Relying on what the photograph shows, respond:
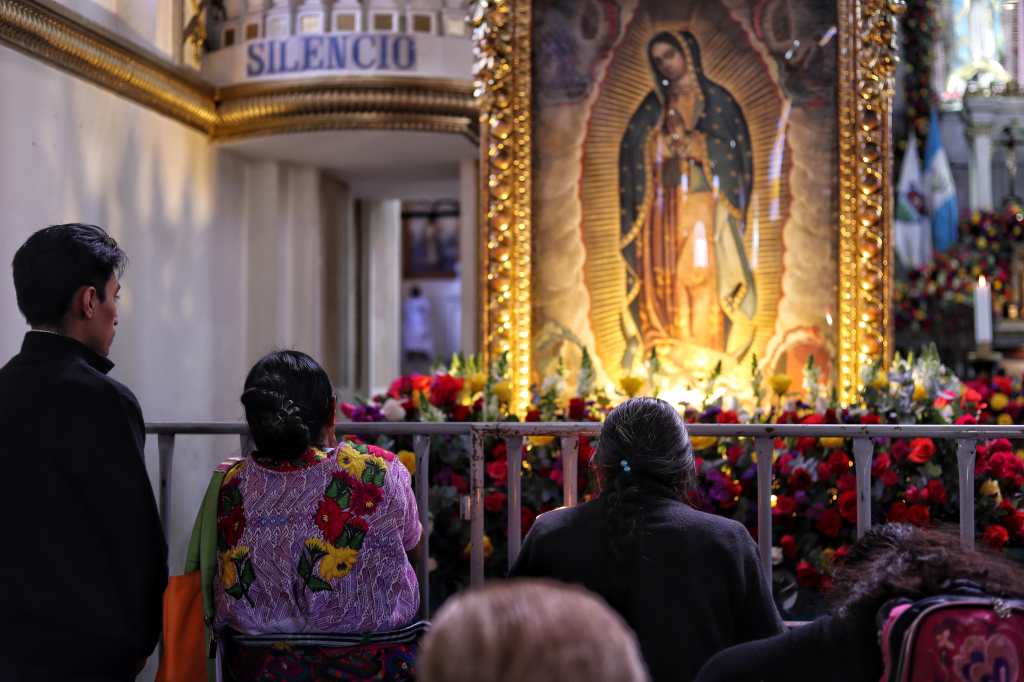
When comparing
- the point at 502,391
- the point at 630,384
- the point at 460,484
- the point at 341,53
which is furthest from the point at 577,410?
the point at 341,53

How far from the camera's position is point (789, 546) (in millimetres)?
4086

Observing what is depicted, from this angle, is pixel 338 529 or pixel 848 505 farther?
pixel 848 505

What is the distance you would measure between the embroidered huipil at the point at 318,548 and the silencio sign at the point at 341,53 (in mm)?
4940

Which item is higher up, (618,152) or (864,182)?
(618,152)

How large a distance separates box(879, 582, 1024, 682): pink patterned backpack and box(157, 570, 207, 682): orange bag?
164 cm

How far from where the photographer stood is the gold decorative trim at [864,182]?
5.61 metres

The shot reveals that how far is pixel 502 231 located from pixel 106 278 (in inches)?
135

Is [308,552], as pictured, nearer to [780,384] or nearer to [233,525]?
[233,525]

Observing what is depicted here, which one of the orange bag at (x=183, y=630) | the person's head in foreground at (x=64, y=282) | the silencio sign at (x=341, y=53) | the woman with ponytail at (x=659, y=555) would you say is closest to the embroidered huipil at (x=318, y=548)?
the orange bag at (x=183, y=630)

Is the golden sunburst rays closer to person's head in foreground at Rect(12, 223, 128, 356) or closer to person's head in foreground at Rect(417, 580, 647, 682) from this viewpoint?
person's head in foreground at Rect(12, 223, 128, 356)

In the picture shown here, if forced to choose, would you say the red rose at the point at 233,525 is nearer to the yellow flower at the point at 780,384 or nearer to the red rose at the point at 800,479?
the red rose at the point at 800,479

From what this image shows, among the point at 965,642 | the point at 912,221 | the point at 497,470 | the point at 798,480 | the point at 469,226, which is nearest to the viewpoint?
the point at 965,642

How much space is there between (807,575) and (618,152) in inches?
107

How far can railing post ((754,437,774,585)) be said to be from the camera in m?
3.05
